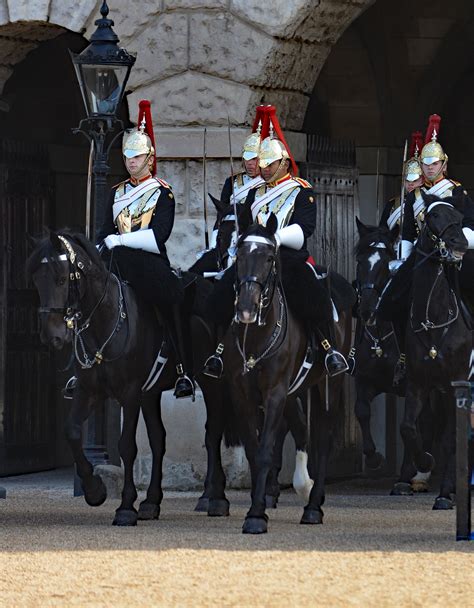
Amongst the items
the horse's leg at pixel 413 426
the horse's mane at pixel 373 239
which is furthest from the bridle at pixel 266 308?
the horse's mane at pixel 373 239

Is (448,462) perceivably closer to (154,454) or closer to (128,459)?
(154,454)

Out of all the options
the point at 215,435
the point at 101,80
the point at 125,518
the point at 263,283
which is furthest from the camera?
the point at 101,80

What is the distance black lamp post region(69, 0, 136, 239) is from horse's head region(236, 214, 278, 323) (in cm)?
261

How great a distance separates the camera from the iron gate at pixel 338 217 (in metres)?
16.8

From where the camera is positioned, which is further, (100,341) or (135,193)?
(135,193)

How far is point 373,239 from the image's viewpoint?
16.2 m

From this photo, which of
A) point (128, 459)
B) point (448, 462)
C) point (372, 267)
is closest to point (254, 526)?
point (128, 459)

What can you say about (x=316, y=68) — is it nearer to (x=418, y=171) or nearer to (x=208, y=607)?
(x=418, y=171)

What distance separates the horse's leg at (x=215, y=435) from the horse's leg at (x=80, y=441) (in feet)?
3.37

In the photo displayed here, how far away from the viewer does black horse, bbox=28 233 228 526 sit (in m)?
12.4

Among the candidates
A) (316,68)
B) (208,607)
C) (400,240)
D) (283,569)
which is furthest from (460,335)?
(208,607)

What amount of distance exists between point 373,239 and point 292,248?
3261mm

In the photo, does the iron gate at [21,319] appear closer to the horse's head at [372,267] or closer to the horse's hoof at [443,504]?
the horse's head at [372,267]

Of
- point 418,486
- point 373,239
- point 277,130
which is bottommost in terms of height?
point 418,486
